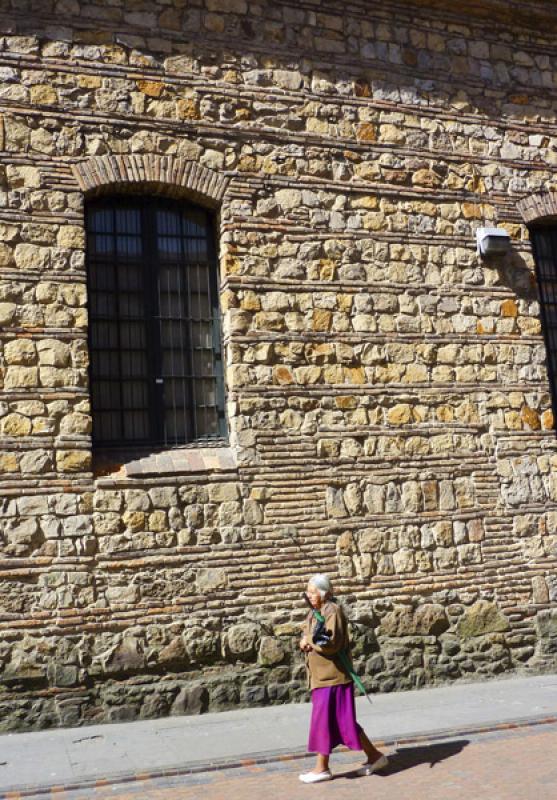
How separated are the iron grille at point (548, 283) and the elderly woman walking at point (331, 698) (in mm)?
5485

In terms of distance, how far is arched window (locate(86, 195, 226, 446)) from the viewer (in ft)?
28.4

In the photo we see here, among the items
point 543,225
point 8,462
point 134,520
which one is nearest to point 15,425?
point 8,462

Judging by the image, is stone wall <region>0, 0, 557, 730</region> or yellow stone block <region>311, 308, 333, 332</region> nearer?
stone wall <region>0, 0, 557, 730</region>

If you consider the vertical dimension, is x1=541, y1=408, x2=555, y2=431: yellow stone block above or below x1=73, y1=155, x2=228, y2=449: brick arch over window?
below

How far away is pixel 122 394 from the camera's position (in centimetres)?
866

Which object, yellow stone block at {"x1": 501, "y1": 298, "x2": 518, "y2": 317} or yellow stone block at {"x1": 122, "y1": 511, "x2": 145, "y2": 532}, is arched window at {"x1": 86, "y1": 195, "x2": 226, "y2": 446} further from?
yellow stone block at {"x1": 501, "y1": 298, "x2": 518, "y2": 317}

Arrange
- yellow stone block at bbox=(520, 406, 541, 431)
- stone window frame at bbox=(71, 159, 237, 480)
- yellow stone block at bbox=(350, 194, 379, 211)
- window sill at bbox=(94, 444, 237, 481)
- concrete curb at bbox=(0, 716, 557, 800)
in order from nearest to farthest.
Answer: concrete curb at bbox=(0, 716, 557, 800)
window sill at bbox=(94, 444, 237, 481)
stone window frame at bbox=(71, 159, 237, 480)
yellow stone block at bbox=(350, 194, 379, 211)
yellow stone block at bbox=(520, 406, 541, 431)

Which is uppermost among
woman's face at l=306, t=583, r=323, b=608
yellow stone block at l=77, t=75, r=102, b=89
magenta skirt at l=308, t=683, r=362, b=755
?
yellow stone block at l=77, t=75, r=102, b=89

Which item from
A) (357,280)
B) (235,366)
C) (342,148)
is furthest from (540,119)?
(235,366)

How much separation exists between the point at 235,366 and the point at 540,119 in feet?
17.5

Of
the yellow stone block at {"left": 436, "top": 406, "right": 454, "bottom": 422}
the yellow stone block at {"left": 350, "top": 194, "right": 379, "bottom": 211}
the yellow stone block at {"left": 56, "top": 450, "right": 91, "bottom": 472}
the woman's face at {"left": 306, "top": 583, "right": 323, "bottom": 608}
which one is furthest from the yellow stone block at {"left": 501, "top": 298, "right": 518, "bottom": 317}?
the yellow stone block at {"left": 56, "top": 450, "right": 91, "bottom": 472}

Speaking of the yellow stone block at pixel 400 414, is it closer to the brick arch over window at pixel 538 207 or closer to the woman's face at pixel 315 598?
the brick arch over window at pixel 538 207

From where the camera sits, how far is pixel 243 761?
636 cm

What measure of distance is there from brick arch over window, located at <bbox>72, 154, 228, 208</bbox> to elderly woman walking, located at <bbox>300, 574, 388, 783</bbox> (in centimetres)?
471
